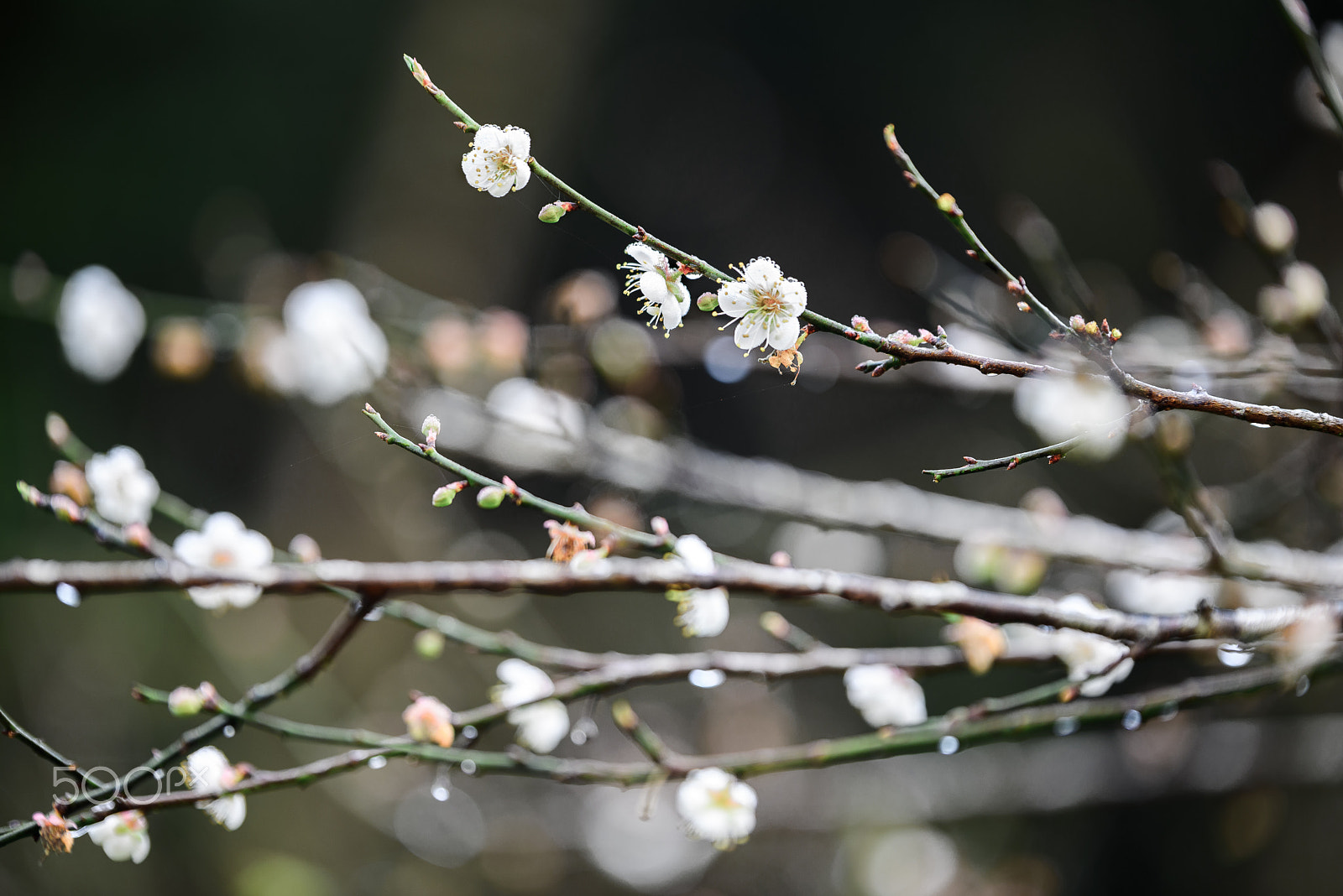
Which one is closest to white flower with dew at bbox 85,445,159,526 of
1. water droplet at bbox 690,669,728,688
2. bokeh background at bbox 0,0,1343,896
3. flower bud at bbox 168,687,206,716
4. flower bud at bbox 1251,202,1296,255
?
flower bud at bbox 168,687,206,716

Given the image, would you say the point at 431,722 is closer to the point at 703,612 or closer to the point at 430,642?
the point at 430,642

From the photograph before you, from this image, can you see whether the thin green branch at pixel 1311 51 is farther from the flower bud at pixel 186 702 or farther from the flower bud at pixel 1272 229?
the flower bud at pixel 186 702

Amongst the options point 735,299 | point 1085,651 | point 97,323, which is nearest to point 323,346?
point 97,323

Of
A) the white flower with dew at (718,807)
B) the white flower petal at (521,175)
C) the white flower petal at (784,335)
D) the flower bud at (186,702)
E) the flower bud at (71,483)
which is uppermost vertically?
the white flower petal at (521,175)

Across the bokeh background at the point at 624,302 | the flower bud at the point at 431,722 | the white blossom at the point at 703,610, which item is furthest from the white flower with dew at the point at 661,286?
the bokeh background at the point at 624,302

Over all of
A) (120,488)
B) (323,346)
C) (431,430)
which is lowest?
(431,430)

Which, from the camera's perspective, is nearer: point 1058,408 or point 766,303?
point 766,303
